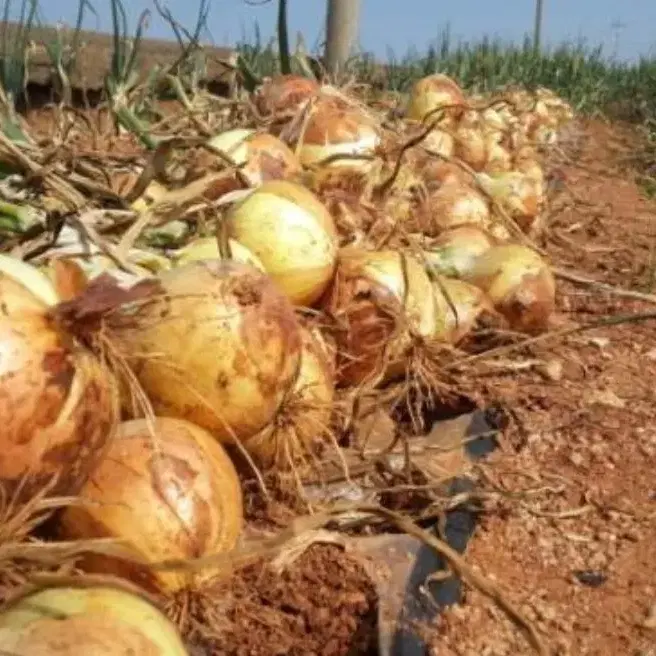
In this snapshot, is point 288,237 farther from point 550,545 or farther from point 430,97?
point 430,97

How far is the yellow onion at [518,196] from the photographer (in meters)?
4.55

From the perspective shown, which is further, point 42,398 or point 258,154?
point 258,154

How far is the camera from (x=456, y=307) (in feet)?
10.0

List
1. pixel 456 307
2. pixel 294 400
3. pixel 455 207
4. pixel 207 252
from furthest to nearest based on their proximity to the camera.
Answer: pixel 455 207 → pixel 456 307 → pixel 207 252 → pixel 294 400

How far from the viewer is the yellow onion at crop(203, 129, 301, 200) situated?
283 centimetres

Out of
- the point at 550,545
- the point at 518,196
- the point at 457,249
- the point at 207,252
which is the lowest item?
the point at 550,545

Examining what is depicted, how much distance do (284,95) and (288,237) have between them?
1.35 m

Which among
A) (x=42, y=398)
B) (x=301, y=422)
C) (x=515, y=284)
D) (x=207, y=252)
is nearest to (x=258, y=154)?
(x=207, y=252)

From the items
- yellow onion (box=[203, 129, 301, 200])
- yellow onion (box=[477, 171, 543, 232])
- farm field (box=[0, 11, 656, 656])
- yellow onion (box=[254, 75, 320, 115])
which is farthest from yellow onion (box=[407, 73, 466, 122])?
yellow onion (box=[203, 129, 301, 200])

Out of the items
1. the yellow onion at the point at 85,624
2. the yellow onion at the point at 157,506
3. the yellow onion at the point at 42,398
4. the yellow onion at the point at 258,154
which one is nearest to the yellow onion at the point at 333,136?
the yellow onion at the point at 258,154

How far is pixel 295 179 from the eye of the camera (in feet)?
9.77

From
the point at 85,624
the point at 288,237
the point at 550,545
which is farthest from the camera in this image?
the point at 550,545

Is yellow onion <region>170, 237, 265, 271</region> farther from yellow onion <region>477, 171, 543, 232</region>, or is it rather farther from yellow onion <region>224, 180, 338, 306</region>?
yellow onion <region>477, 171, 543, 232</region>

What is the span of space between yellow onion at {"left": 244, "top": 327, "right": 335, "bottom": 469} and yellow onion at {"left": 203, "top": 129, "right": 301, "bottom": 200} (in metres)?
0.67
